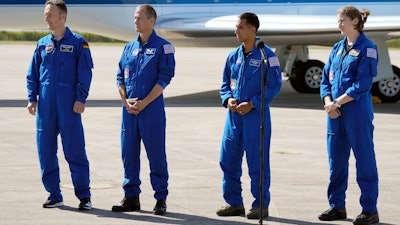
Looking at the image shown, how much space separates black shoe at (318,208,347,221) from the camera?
8219 mm

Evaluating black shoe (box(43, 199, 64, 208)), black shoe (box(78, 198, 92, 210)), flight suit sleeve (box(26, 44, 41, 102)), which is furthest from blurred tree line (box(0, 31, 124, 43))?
black shoe (box(78, 198, 92, 210))

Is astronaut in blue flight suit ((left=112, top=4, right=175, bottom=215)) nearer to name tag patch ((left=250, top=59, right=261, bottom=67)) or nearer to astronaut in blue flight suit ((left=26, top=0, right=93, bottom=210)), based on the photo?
astronaut in blue flight suit ((left=26, top=0, right=93, bottom=210))

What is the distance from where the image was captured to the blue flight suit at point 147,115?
846cm

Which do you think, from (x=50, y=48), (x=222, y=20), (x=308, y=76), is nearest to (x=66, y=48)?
(x=50, y=48)

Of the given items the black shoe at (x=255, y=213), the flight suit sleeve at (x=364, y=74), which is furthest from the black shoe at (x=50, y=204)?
the flight suit sleeve at (x=364, y=74)

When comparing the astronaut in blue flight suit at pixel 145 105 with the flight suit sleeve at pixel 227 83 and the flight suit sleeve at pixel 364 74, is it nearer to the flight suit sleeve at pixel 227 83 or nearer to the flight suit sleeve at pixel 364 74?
the flight suit sleeve at pixel 227 83

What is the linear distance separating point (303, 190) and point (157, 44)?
2.18 meters

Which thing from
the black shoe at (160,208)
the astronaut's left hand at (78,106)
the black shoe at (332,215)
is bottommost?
the black shoe at (332,215)

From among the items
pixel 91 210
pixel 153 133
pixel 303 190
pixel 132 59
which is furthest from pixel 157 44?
pixel 303 190

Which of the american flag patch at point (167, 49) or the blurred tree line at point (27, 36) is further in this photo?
the blurred tree line at point (27, 36)

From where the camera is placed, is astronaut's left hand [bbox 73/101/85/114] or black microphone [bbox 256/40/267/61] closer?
black microphone [bbox 256/40/267/61]

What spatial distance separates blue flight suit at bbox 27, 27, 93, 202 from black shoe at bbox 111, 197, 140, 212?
1.07 ft

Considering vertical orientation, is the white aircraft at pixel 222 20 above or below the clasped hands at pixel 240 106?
above

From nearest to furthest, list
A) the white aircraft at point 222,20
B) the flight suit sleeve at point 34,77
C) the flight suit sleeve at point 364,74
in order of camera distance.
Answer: the flight suit sleeve at point 364,74 < the flight suit sleeve at point 34,77 < the white aircraft at point 222,20
